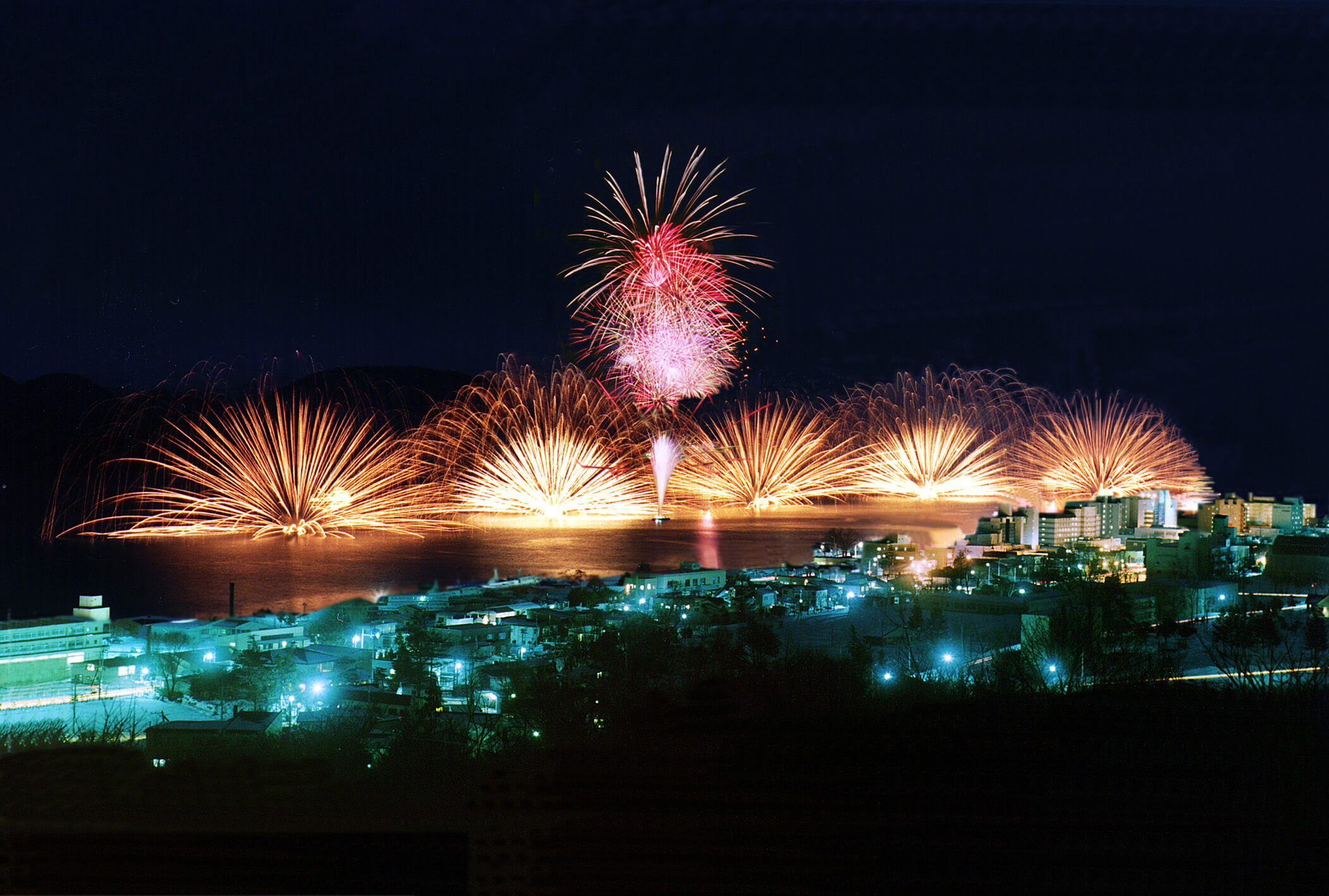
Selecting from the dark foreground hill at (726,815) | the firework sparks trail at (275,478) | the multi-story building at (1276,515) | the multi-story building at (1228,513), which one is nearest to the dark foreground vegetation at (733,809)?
the dark foreground hill at (726,815)

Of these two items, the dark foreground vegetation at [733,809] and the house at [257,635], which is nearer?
the dark foreground vegetation at [733,809]

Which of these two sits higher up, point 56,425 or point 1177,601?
point 56,425

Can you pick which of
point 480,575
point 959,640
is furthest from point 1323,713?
point 480,575

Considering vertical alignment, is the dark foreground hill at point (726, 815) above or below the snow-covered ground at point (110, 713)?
above

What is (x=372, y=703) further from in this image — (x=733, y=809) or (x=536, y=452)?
(x=536, y=452)

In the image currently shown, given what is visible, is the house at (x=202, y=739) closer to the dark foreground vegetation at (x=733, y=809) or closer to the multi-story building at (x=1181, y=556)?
the dark foreground vegetation at (x=733, y=809)

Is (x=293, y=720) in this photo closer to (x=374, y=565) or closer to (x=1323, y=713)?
(x=1323, y=713)

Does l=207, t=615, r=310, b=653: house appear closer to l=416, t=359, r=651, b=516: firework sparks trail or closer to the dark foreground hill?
the dark foreground hill
